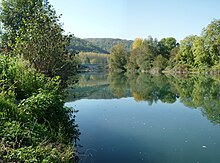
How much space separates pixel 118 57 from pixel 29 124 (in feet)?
268

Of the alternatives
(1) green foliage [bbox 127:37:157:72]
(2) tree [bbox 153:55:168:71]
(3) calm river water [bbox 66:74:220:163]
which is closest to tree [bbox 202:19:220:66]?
(2) tree [bbox 153:55:168:71]

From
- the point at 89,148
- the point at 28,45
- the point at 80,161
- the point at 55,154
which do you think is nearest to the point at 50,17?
the point at 28,45

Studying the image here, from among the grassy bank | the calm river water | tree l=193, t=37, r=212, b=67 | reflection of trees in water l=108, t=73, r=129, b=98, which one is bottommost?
reflection of trees in water l=108, t=73, r=129, b=98

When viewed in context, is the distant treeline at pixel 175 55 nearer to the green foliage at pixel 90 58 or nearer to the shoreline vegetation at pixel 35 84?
the shoreline vegetation at pixel 35 84

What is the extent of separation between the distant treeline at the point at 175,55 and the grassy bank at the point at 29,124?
172ft

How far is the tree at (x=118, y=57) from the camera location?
286ft

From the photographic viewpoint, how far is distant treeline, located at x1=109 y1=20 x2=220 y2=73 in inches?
2339

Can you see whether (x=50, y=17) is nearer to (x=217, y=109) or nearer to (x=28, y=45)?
(x=28, y=45)

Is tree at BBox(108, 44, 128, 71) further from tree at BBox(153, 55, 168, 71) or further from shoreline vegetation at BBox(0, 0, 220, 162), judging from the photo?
shoreline vegetation at BBox(0, 0, 220, 162)

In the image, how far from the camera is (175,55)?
241ft

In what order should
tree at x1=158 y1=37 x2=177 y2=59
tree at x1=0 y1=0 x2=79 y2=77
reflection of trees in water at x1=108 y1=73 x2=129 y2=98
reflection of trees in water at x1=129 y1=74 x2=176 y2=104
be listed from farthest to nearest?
tree at x1=158 y1=37 x2=177 y2=59, reflection of trees in water at x1=108 y1=73 x2=129 y2=98, reflection of trees in water at x1=129 y1=74 x2=176 y2=104, tree at x1=0 y1=0 x2=79 y2=77

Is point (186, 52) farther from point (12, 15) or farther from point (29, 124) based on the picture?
point (29, 124)

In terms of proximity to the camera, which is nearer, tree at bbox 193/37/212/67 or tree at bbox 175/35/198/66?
tree at bbox 193/37/212/67

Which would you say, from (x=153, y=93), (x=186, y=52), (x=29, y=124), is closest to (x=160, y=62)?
(x=186, y=52)
